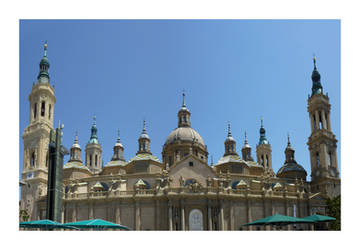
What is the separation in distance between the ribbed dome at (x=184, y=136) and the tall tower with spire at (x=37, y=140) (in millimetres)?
20597

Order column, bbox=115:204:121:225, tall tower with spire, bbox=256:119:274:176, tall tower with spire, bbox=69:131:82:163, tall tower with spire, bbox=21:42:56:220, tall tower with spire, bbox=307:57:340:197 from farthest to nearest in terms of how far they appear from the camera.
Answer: tall tower with spire, bbox=256:119:274:176, tall tower with spire, bbox=69:131:82:163, tall tower with spire, bbox=307:57:340:197, tall tower with spire, bbox=21:42:56:220, column, bbox=115:204:121:225

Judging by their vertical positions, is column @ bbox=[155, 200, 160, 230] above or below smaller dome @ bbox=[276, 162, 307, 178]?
below

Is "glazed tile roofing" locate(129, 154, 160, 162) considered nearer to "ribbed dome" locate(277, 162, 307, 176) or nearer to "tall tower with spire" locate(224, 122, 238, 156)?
"tall tower with spire" locate(224, 122, 238, 156)

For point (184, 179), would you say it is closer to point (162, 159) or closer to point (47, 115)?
point (162, 159)

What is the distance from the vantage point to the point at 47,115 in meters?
58.6

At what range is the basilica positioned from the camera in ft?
162

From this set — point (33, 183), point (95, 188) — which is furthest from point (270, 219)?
point (33, 183)

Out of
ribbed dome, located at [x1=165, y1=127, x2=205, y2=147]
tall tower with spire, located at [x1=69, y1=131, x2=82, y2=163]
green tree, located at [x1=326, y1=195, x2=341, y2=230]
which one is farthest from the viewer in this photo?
tall tower with spire, located at [x1=69, y1=131, x2=82, y2=163]

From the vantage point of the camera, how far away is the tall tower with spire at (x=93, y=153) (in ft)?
294

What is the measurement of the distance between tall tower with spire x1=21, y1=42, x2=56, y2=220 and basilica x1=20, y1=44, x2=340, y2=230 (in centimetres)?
14

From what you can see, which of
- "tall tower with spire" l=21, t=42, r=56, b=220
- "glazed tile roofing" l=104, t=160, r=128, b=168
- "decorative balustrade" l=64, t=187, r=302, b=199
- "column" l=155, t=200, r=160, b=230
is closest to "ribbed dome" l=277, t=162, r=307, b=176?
"decorative balustrade" l=64, t=187, r=302, b=199

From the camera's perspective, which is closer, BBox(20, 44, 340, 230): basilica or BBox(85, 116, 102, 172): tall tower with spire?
BBox(20, 44, 340, 230): basilica

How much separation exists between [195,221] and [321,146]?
24.5m

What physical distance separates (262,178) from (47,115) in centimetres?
3396
